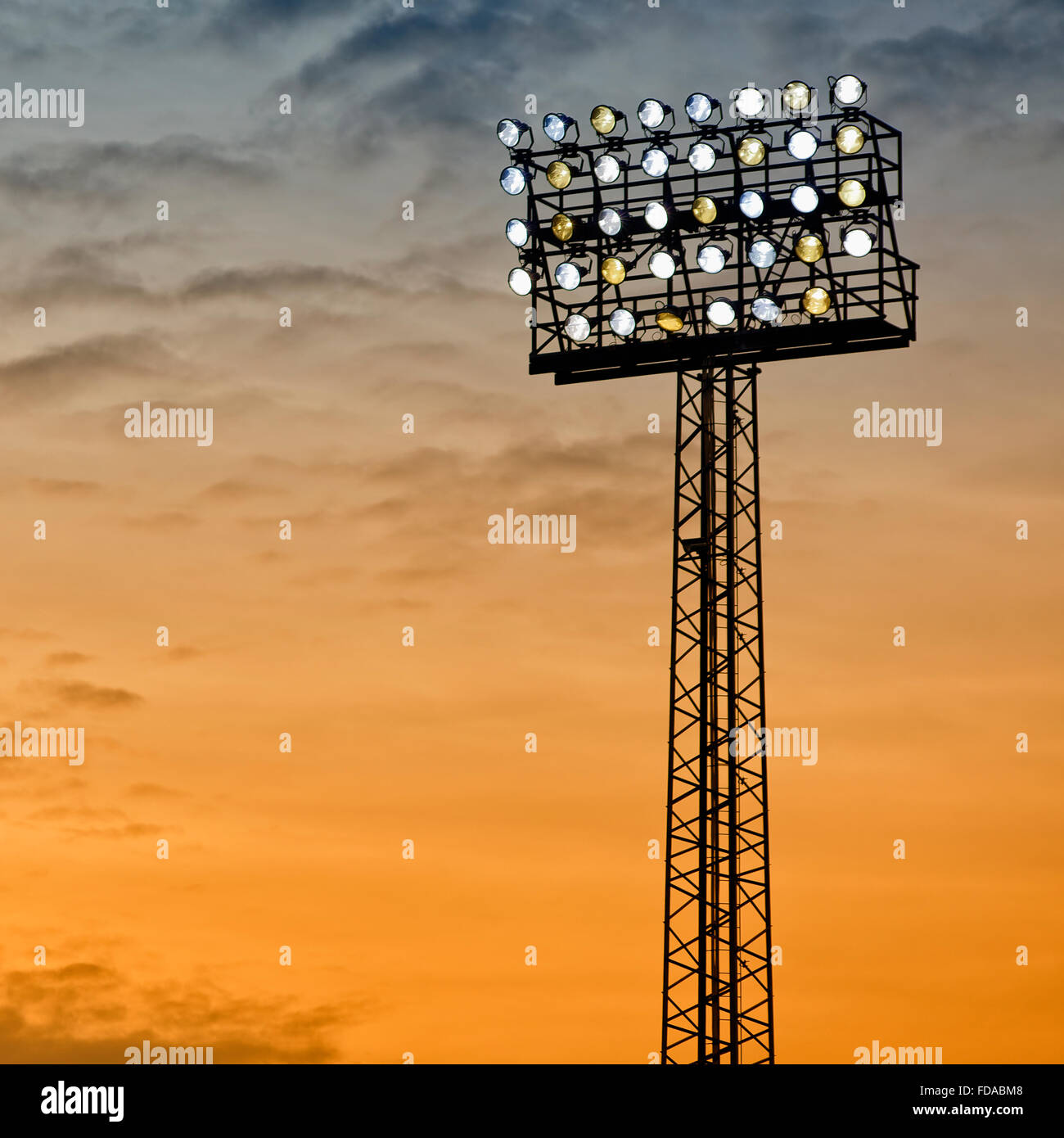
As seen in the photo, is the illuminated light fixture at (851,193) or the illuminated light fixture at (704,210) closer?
the illuminated light fixture at (851,193)

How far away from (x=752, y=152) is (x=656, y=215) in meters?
2.05

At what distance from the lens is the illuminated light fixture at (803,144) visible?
5188 centimetres

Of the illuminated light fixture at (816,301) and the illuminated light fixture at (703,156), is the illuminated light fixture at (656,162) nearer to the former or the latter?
the illuminated light fixture at (703,156)

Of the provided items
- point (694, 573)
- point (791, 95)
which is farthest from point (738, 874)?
point (791, 95)

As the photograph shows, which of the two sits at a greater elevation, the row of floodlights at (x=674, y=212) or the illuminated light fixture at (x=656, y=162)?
the illuminated light fixture at (x=656, y=162)

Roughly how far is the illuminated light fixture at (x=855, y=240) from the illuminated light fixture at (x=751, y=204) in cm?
176

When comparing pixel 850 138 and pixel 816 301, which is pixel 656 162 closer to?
pixel 850 138

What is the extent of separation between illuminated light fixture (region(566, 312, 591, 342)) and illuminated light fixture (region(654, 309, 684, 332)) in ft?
4.73

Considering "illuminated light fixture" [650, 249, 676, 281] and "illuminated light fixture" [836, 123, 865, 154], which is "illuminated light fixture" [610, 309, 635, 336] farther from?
"illuminated light fixture" [836, 123, 865, 154]

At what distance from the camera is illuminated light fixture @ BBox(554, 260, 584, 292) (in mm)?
53844

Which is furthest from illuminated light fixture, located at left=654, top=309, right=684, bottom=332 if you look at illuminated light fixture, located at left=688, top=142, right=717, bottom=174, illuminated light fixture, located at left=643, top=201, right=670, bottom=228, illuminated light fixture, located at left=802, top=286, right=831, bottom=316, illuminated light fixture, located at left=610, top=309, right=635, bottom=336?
illuminated light fixture, located at left=688, top=142, right=717, bottom=174

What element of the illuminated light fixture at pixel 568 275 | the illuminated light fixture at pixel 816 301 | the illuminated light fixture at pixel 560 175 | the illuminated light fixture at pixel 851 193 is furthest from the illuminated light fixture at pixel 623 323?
the illuminated light fixture at pixel 851 193

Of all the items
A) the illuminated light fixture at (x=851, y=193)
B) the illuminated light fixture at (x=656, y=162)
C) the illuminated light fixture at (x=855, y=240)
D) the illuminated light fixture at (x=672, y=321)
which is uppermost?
the illuminated light fixture at (x=656, y=162)
